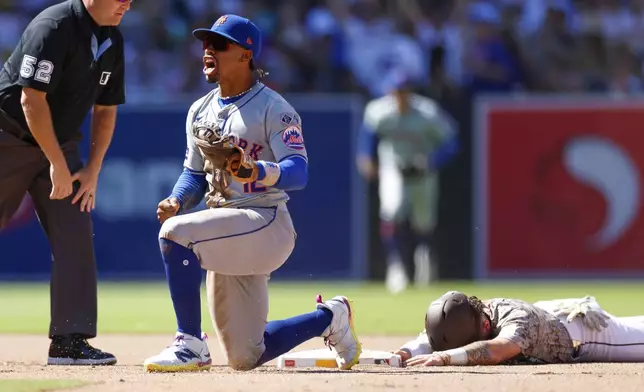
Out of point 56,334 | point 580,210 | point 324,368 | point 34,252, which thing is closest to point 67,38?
point 56,334

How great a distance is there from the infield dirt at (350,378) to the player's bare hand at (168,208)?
78cm

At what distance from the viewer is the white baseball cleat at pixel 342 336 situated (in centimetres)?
661

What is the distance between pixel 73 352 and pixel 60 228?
0.69 m

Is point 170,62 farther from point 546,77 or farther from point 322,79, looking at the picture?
point 546,77

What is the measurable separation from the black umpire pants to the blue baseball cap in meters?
1.37

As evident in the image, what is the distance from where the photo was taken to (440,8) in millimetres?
15570

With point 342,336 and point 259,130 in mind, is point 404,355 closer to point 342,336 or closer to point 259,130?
point 342,336

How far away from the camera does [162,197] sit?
14.5 m

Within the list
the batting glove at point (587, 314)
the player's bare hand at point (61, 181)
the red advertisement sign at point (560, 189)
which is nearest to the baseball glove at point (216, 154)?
the player's bare hand at point (61, 181)

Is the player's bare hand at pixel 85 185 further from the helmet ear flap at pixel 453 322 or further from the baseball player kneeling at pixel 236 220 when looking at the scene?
A: the helmet ear flap at pixel 453 322

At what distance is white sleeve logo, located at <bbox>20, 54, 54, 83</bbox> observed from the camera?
22.1 ft

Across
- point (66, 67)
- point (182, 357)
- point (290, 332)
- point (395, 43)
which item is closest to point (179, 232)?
point (182, 357)

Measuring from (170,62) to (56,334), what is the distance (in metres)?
8.84

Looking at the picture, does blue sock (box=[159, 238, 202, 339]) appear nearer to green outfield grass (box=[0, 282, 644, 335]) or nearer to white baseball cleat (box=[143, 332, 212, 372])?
white baseball cleat (box=[143, 332, 212, 372])
